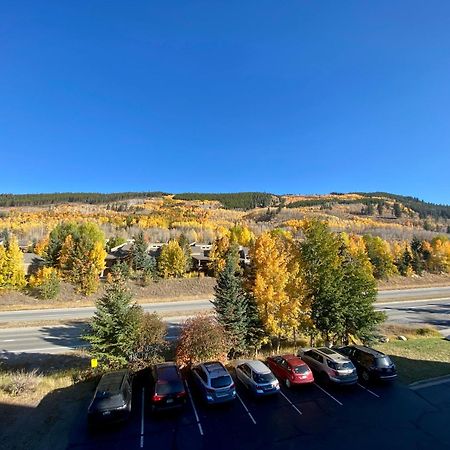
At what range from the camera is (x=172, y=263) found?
181 feet

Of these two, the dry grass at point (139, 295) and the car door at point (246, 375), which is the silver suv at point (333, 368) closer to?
the car door at point (246, 375)

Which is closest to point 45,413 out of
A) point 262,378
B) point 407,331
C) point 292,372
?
point 262,378

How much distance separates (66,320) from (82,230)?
39.7 m

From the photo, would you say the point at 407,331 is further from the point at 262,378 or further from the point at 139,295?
the point at 139,295

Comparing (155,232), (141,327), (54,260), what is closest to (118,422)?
(141,327)

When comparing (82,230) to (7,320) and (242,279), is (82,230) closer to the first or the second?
(7,320)

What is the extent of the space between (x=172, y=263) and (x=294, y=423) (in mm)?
44510

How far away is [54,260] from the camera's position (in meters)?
54.7

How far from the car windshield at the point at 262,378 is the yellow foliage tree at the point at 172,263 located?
135 ft

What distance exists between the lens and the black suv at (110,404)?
38.5ft

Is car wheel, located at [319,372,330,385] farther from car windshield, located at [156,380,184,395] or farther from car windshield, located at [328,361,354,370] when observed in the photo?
car windshield, located at [156,380,184,395]

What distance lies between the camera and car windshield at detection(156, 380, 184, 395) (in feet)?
42.7

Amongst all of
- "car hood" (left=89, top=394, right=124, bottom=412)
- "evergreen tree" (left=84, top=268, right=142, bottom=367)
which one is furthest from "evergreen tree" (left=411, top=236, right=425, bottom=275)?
"car hood" (left=89, top=394, right=124, bottom=412)

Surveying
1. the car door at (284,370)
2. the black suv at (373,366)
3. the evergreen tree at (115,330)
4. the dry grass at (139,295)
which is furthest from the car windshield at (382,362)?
the dry grass at (139,295)
